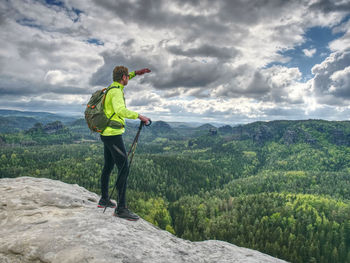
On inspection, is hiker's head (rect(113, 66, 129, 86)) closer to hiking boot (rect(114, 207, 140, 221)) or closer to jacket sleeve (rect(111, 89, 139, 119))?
jacket sleeve (rect(111, 89, 139, 119))

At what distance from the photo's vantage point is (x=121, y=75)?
1034 cm

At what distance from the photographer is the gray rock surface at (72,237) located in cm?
754

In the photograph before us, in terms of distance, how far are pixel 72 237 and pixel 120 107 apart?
554 cm

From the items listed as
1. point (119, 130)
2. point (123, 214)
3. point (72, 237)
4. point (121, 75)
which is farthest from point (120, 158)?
point (121, 75)

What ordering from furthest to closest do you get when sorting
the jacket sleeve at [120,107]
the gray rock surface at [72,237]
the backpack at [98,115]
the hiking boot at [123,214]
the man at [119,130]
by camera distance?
the hiking boot at [123,214]
the backpack at [98,115]
the man at [119,130]
the jacket sleeve at [120,107]
the gray rock surface at [72,237]

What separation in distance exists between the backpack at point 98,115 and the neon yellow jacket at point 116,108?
0.18 m

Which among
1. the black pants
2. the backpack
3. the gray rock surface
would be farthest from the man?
the gray rock surface

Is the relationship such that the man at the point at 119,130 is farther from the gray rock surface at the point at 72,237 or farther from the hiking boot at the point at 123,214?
the gray rock surface at the point at 72,237

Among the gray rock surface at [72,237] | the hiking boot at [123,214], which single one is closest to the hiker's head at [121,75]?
the hiking boot at [123,214]

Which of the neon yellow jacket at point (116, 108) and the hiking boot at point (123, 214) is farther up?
the neon yellow jacket at point (116, 108)

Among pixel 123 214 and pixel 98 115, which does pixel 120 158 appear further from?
pixel 123 214

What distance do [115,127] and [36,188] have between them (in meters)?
7.75

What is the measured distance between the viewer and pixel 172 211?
130625mm

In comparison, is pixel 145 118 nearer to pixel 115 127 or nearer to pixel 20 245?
pixel 115 127
